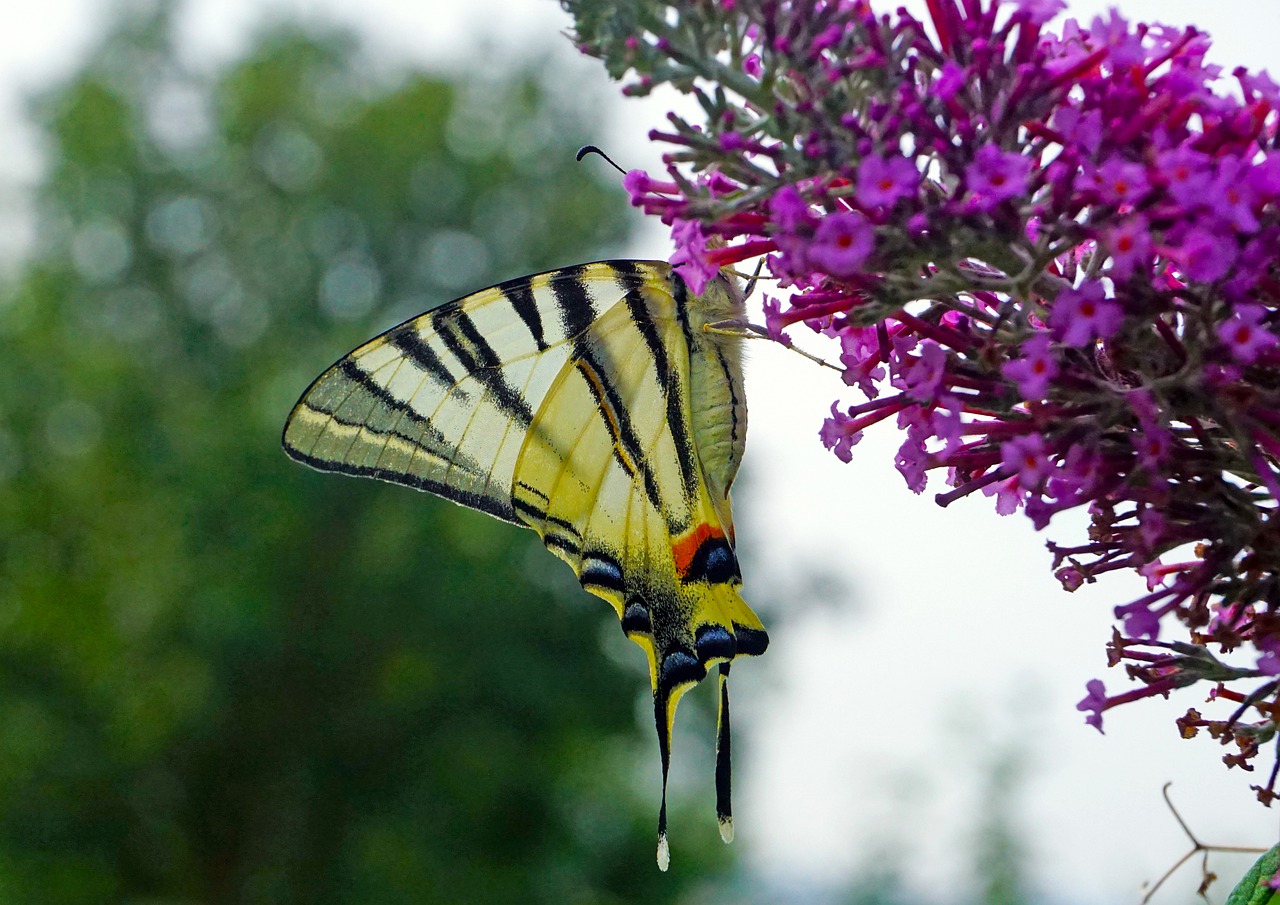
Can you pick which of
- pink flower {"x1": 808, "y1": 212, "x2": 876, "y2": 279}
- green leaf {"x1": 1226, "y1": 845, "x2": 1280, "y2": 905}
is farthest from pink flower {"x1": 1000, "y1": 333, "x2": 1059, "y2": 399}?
green leaf {"x1": 1226, "y1": 845, "x2": 1280, "y2": 905}

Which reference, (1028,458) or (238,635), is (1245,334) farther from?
(238,635)

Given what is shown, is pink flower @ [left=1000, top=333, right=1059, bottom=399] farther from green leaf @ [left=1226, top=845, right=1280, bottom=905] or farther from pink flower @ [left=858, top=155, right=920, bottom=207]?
green leaf @ [left=1226, top=845, right=1280, bottom=905]

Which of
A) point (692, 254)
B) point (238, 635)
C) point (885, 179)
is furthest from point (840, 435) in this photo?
point (238, 635)

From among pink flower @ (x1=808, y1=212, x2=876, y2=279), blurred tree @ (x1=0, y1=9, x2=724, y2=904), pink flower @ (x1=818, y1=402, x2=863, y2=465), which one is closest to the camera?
pink flower @ (x1=808, y1=212, x2=876, y2=279)

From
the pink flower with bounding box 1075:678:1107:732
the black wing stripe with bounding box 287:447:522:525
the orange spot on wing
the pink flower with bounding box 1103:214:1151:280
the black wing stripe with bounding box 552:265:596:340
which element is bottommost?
the pink flower with bounding box 1075:678:1107:732

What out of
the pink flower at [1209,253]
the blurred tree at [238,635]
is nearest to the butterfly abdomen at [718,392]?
the pink flower at [1209,253]

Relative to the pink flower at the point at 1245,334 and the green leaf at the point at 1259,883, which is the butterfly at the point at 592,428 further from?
the pink flower at the point at 1245,334

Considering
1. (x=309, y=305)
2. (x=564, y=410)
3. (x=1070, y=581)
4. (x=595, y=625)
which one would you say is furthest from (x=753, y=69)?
(x=309, y=305)
